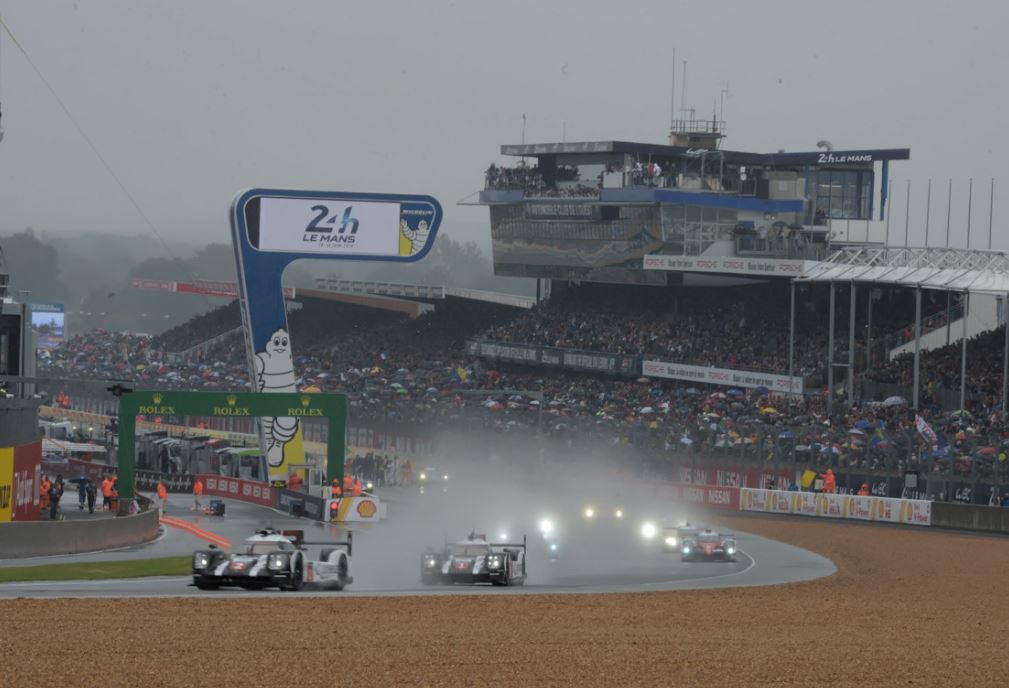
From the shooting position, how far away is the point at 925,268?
194 feet

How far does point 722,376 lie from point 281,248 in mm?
24766

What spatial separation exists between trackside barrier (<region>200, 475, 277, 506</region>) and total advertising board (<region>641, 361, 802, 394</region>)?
24139 millimetres

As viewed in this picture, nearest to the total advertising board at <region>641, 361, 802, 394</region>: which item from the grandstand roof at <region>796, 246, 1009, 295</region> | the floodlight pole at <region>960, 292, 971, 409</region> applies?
the grandstand roof at <region>796, 246, 1009, 295</region>

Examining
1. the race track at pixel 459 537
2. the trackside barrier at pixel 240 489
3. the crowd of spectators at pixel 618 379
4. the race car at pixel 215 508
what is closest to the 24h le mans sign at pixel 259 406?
the race car at pixel 215 508

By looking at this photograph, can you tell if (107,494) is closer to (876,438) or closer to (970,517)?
(876,438)

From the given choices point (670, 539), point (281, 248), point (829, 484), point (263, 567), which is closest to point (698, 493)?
point (829, 484)

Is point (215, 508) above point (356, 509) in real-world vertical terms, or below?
below

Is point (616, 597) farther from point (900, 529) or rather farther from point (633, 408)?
point (633, 408)

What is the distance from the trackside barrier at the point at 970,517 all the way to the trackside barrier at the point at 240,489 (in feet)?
71.0

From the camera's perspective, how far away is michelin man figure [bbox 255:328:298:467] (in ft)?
171

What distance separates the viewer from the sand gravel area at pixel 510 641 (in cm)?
1741

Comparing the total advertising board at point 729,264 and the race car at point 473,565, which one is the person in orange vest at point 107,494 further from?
the total advertising board at point 729,264

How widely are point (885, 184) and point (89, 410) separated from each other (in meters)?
46.2

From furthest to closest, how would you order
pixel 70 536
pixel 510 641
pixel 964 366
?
pixel 964 366 → pixel 70 536 → pixel 510 641
